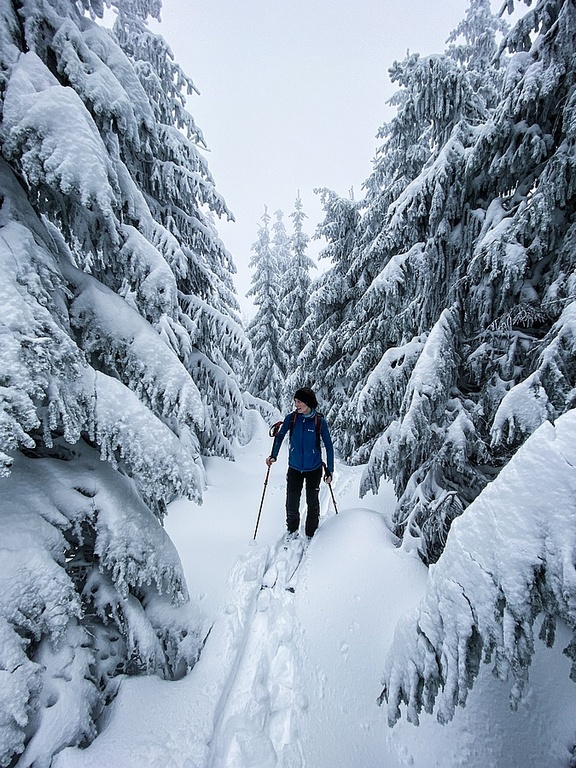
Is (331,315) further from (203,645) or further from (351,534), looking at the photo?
(203,645)

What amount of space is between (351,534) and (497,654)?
3.28 meters

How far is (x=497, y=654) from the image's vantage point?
1484mm

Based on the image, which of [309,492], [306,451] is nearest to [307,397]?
[306,451]

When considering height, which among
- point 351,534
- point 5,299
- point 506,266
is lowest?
point 351,534

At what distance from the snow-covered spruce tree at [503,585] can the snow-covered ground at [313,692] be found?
94 centimetres

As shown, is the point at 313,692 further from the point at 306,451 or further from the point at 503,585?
the point at 306,451

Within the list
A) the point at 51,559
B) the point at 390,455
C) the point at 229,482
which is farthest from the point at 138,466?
the point at 229,482

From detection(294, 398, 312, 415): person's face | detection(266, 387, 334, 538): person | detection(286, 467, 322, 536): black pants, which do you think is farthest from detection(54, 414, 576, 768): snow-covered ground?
detection(294, 398, 312, 415): person's face

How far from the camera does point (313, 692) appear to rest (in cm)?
282

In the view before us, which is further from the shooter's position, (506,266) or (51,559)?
(506,266)

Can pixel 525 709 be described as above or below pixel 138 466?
below

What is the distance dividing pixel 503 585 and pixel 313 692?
2365 mm

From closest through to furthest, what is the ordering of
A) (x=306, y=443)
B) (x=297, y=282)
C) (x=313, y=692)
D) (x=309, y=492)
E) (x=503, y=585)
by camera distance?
(x=503, y=585)
(x=313, y=692)
(x=306, y=443)
(x=309, y=492)
(x=297, y=282)

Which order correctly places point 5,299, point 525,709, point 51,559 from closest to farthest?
point 5,299, point 51,559, point 525,709
